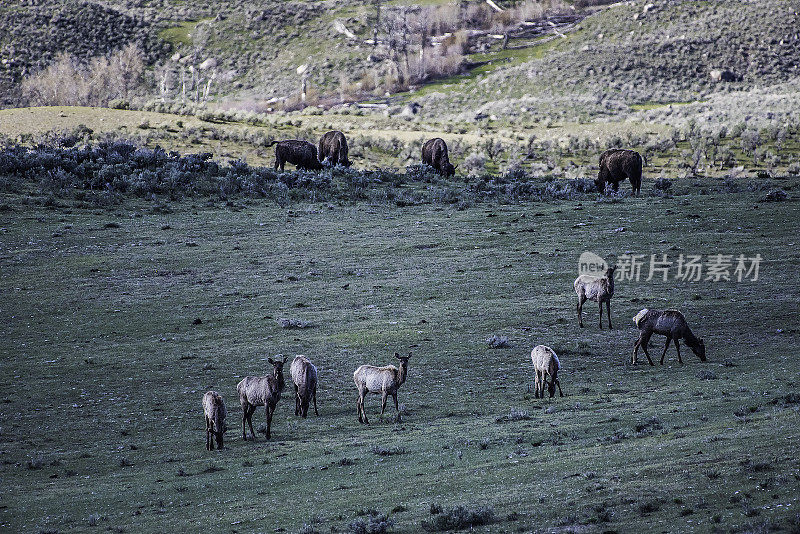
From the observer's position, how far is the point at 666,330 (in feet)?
66.2

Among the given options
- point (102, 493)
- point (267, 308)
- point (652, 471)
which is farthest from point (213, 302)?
point (652, 471)

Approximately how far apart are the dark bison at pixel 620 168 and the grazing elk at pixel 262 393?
2698cm

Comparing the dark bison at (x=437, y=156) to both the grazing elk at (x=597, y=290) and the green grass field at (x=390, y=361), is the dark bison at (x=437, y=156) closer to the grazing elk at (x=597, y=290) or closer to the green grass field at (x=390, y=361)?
the green grass field at (x=390, y=361)

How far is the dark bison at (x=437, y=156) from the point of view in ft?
160

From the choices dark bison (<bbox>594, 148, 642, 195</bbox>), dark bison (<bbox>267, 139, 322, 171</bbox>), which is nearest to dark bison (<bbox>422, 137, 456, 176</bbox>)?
dark bison (<bbox>267, 139, 322, 171</bbox>)

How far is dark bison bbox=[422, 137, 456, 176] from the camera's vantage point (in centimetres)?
4872

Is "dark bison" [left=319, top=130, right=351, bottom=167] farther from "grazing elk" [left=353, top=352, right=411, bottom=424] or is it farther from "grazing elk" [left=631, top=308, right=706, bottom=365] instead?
"grazing elk" [left=353, top=352, right=411, bottom=424]

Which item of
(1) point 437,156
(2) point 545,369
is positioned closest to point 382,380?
(2) point 545,369

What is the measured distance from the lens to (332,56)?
121188 mm

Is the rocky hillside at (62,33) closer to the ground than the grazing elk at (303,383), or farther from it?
farther from it

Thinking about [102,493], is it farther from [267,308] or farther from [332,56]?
[332,56]

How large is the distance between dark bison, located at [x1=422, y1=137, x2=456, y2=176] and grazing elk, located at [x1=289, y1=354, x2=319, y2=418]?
32.2 metres

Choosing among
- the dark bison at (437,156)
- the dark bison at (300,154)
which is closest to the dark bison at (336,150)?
the dark bison at (300,154)

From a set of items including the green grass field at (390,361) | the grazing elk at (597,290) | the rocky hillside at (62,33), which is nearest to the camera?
the green grass field at (390,361)
